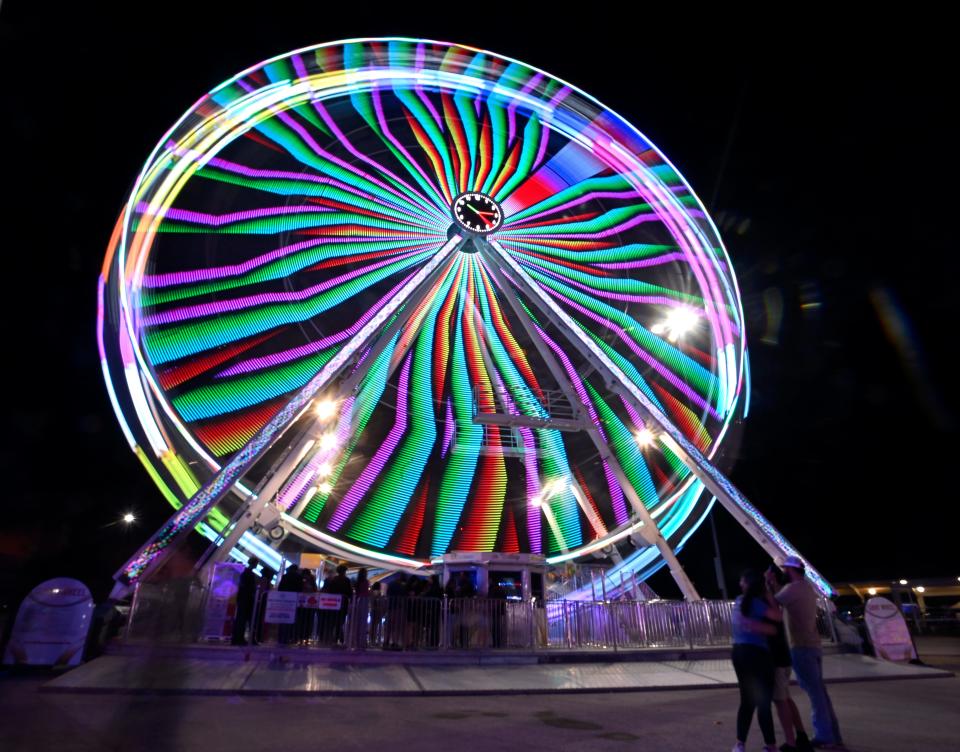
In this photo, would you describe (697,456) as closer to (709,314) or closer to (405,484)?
(709,314)

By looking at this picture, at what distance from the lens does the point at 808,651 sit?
4.33m

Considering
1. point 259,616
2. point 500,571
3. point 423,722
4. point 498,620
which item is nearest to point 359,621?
point 259,616

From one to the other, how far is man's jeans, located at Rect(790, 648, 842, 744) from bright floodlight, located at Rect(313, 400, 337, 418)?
975 cm

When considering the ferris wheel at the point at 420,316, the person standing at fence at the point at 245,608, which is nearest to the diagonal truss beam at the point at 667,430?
the ferris wheel at the point at 420,316

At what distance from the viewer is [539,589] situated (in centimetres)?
1399

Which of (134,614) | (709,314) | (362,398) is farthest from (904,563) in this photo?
(134,614)

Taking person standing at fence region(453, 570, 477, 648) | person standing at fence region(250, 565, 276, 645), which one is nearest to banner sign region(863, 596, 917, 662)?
person standing at fence region(453, 570, 477, 648)

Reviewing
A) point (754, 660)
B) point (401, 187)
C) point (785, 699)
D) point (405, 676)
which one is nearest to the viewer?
point (754, 660)

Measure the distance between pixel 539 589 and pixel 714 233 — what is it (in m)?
10.1

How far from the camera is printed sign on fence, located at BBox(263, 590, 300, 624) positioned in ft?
28.1

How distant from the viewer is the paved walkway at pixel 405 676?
19.9ft

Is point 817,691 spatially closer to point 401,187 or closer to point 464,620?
point 464,620

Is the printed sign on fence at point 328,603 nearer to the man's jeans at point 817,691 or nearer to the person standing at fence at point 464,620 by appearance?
the person standing at fence at point 464,620

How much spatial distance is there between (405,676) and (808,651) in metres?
4.85
